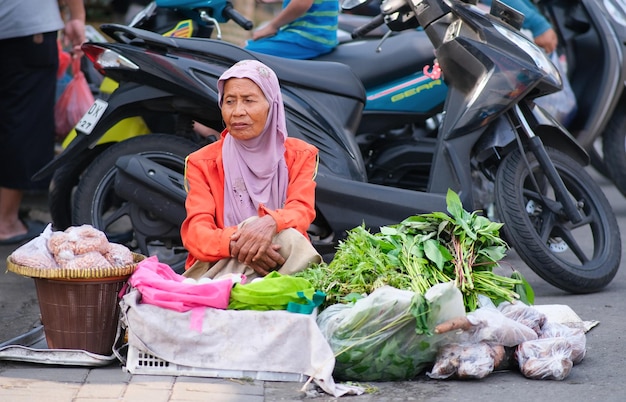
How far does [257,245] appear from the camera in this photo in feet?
12.5

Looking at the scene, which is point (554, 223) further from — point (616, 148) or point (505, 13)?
point (616, 148)

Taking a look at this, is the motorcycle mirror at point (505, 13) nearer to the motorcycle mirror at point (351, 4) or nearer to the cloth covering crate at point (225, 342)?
the motorcycle mirror at point (351, 4)

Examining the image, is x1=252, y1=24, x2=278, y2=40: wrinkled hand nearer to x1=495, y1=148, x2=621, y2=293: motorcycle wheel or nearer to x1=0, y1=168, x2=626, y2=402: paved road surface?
x1=495, y1=148, x2=621, y2=293: motorcycle wheel

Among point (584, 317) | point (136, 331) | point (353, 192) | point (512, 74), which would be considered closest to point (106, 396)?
point (136, 331)

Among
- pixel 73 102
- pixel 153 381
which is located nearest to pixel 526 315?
pixel 153 381

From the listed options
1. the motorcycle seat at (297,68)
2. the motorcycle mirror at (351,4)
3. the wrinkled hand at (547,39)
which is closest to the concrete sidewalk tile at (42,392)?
the motorcycle seat at (297,68)

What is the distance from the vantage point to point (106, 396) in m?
3.33

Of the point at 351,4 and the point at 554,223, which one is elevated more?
the point at 351,4

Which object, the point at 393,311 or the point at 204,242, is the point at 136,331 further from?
the point at 393,311

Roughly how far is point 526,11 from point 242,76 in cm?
304

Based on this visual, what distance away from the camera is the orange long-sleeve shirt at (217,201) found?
12.8 ft

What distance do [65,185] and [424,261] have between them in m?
2.18

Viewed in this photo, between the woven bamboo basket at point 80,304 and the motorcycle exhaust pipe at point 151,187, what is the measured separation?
938 mm

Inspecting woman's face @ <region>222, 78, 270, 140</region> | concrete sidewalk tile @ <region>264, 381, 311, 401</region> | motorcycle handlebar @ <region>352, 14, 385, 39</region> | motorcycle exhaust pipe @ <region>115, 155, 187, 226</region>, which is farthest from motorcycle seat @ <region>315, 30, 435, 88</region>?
concrete sidewalk tile @ <region>264, 381, 311, 401</region>
